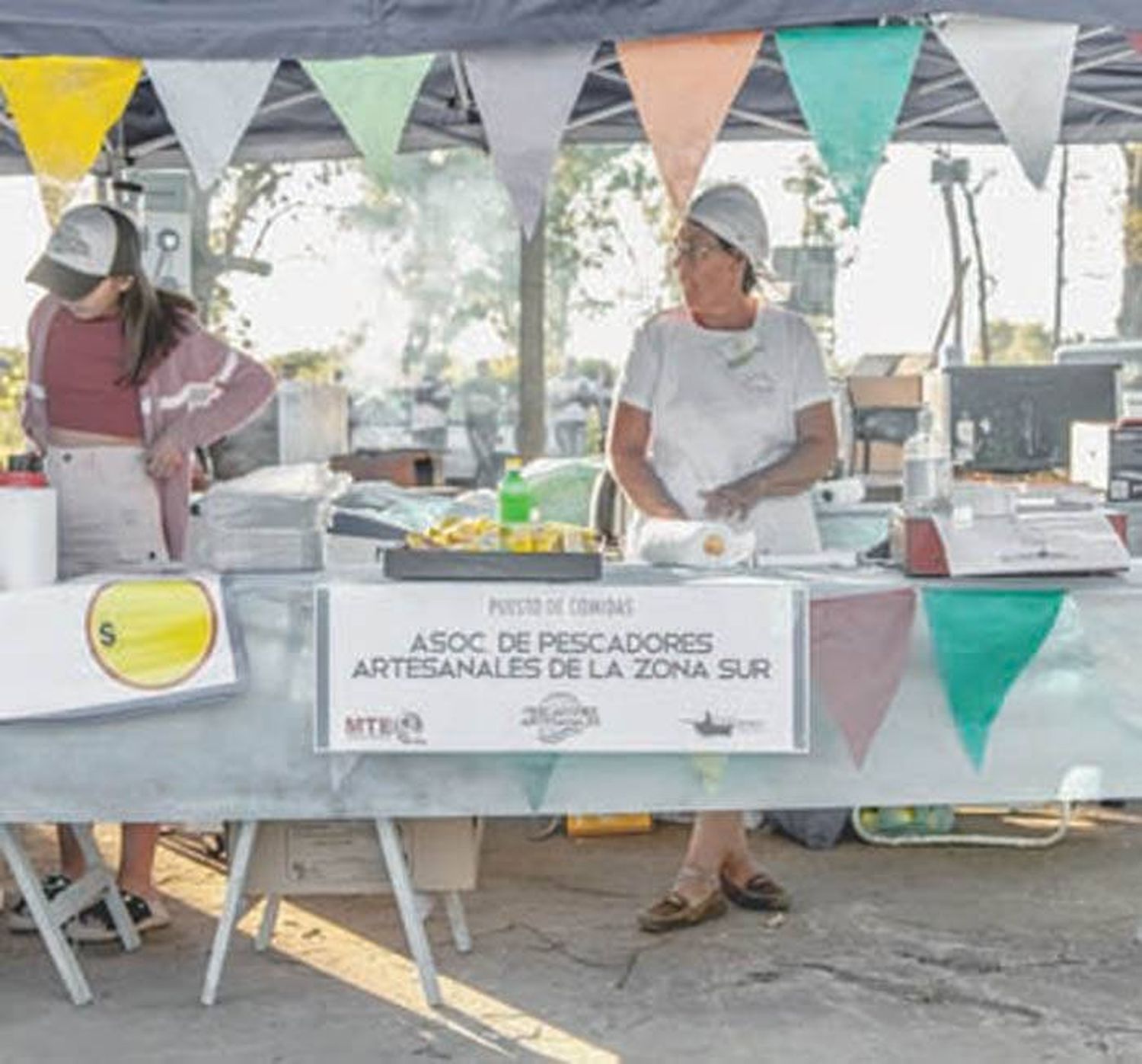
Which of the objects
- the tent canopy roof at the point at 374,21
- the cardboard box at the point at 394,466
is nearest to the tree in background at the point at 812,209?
the cardboard box at the point at 394,466

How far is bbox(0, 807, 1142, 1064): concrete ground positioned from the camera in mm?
3285

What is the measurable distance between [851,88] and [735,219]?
47cm

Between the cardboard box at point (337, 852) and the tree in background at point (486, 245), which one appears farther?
the tree in background at point (486, 245)

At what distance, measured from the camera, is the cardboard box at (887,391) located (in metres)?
9.30

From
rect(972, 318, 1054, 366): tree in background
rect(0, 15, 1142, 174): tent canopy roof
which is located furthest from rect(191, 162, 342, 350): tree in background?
rect(972, 318, 1054, 366): tree in background

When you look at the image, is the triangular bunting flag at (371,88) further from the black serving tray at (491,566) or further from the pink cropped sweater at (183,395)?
the black serving tray at (491,566)

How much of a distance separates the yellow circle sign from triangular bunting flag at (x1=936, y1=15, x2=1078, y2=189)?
1710mm

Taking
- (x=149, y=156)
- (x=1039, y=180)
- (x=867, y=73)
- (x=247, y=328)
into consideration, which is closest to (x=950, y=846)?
(x=1039, y=180)

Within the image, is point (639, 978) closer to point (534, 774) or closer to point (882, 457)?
point (534, 774)

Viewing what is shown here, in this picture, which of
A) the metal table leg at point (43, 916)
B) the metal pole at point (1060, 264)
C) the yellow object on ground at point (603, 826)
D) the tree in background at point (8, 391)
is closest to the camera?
the metal table leg at point (43, 916)

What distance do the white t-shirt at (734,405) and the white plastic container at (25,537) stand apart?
1.30 metres

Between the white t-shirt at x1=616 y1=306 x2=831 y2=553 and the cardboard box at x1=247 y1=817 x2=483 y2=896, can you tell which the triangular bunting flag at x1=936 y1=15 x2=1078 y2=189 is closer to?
the white t-shirt at x1=616 y1=306 x2=831 y2=553

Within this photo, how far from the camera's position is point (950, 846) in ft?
15.6

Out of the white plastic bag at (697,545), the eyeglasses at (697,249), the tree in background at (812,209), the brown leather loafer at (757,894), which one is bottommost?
the brown leather loafer at (757,894)
